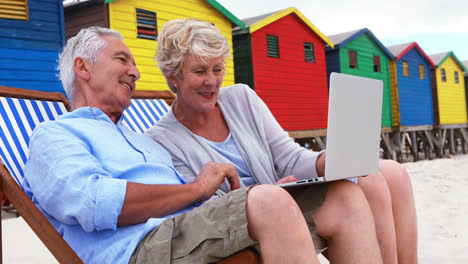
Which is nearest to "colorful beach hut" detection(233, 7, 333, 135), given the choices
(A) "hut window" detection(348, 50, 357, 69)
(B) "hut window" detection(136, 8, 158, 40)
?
(A) "hut window" detection(348, 50, 357, 69)

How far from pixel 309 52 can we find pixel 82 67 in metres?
12.5

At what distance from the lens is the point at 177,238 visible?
153cm

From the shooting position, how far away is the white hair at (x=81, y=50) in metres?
2.12

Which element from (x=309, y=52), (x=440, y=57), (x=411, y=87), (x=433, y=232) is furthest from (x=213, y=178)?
(x=440, y=57)

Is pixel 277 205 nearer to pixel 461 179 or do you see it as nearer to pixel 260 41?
pixel 461 179

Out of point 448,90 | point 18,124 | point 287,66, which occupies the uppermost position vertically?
point 287,66

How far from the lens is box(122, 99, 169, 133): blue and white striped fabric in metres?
3.31

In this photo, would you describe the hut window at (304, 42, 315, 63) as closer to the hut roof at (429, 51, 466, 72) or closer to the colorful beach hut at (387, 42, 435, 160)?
the colorful beach hut at (387, 42, 435, 160)

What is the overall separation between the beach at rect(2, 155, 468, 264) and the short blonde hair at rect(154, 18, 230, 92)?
2327 mm

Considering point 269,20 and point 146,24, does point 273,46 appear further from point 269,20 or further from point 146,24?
point 146,24

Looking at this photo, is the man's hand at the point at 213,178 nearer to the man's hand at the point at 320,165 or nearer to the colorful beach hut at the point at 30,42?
the man's hand at the point at 320,165

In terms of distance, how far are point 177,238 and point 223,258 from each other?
0.53 ft

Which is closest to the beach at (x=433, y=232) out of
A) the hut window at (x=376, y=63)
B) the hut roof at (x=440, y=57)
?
the hut window at (x=376, y=63)

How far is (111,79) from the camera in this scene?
2117 millimetres
